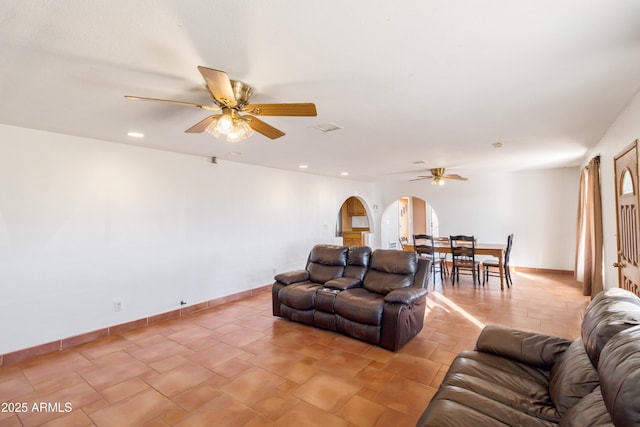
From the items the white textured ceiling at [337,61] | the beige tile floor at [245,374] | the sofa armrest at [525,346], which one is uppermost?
the white textured ceiling at [337,61]

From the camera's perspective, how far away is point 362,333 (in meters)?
3.19

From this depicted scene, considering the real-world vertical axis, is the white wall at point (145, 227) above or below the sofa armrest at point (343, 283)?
above

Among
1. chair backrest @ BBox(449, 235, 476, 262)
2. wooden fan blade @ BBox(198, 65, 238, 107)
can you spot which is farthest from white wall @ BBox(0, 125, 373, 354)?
chair backrest @ BBox(449, 235, 476, 262)

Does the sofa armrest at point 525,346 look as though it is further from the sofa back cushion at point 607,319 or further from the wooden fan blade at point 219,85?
the wooden fan blade at point 219,85

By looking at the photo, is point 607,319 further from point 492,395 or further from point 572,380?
point 492,395

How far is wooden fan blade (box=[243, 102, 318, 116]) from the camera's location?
1907 mm

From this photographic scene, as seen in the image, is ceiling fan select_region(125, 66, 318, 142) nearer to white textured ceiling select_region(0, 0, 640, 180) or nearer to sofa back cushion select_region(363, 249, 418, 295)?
white textured ceiling select_region(0, 0, 640, 180)

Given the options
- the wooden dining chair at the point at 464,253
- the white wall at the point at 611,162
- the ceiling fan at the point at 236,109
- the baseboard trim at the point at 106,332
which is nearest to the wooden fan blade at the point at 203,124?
the ceiling fan at the point at 236,109

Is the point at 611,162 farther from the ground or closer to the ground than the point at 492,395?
farther from the ground

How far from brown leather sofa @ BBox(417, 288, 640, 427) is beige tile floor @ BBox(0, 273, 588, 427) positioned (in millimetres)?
647

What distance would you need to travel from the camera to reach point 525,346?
6.32 ft

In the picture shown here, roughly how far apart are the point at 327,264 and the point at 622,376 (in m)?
3.36

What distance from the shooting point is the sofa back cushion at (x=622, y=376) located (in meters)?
0.90

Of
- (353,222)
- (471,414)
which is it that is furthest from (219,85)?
(353,222)
